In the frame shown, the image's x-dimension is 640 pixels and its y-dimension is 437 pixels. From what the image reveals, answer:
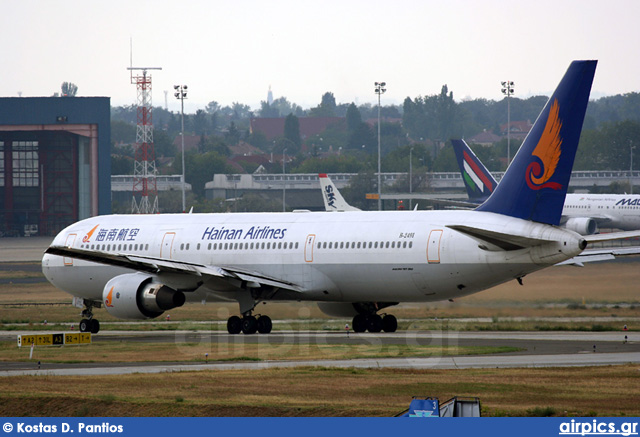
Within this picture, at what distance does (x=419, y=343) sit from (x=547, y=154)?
7090 millimetres

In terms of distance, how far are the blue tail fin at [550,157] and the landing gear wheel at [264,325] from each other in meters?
9.54

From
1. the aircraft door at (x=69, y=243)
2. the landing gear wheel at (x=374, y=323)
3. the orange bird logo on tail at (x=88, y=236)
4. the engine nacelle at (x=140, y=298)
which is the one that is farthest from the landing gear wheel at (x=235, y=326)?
the aircraft door at (x=69, y=243)

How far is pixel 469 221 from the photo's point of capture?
3438 centimetres

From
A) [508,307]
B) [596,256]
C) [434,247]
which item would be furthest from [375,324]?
[596,256]

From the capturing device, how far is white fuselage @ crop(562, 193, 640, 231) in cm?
8488

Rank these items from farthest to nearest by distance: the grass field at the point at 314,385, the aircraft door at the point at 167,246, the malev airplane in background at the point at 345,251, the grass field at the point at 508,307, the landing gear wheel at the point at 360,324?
1. the aircraft door at the point at 167,246
2. the landing gear wheel at the point at 360,324
3. the grass field at the point at 508,307
4. the malev airplane in background at the point at 345,251
5. the grass field at the point at 314,385

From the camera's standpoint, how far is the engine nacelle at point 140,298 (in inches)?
1460

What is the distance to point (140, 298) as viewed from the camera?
37219mm

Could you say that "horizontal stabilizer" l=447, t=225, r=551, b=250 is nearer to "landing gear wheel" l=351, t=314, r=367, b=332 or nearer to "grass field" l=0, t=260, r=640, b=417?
"grass field" l=0, t=260, r=640, b=417

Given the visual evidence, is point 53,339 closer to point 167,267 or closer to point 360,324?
point 167,267

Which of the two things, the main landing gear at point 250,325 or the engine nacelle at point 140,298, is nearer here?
the engine nacelle at point 140,298

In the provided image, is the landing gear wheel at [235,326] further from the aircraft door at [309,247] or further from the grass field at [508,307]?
the aircraft door at [309,247]

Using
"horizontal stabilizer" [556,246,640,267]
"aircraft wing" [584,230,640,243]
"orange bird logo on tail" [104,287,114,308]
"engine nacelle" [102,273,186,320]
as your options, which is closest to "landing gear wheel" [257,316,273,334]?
"engine nacelle" [102,273,186,320]

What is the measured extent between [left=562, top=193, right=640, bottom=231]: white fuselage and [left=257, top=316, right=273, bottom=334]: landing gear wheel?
52.3 meters
